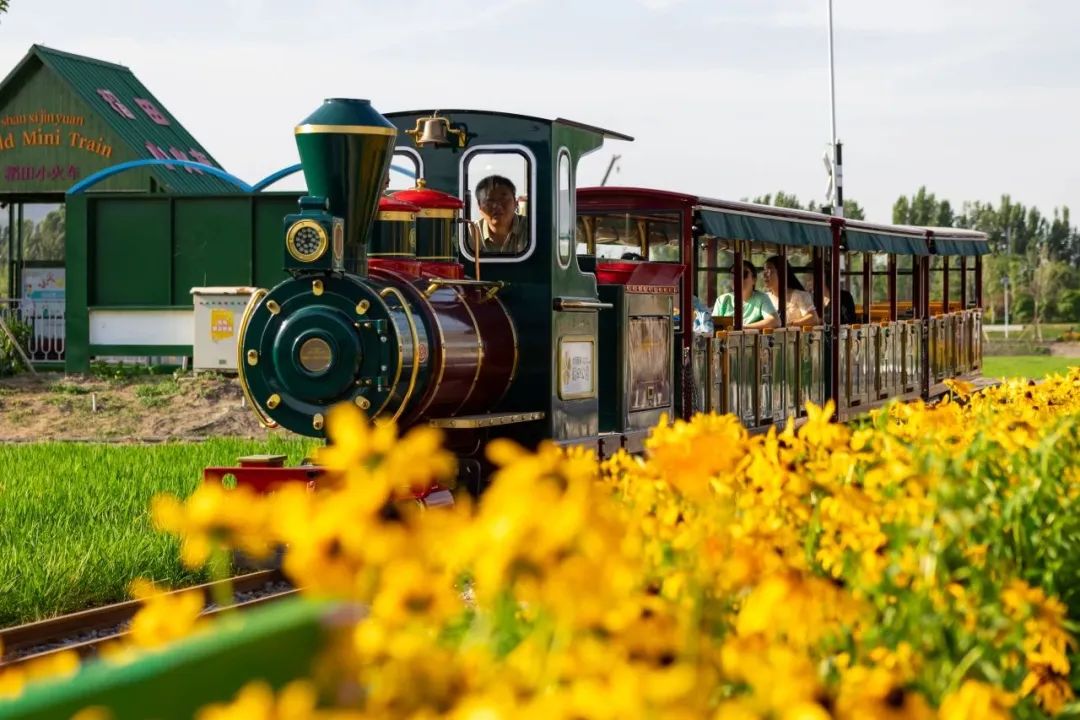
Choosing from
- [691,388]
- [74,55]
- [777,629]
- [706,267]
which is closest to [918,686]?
[777,629]

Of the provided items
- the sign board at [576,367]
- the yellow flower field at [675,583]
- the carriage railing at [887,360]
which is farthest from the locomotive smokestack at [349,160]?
the carriage railing at [887,360]

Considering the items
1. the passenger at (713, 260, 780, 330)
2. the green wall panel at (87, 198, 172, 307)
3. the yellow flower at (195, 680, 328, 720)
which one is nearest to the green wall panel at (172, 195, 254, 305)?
the green wall panel at (87, 198, 172, 307)

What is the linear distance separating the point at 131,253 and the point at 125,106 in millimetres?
7200

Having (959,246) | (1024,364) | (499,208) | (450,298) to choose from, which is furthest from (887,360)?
(1024,364)

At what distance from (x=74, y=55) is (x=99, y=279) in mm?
7959

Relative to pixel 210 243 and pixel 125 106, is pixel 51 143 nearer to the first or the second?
pixel 125 106

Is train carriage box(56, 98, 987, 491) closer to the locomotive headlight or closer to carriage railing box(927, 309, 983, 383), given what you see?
the locomotive headlight

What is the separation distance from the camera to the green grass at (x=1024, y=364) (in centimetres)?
3262

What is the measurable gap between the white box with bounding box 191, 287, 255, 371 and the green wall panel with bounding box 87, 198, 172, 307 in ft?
4.25

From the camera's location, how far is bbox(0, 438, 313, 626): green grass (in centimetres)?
846

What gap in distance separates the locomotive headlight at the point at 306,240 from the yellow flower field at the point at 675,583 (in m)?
4.58

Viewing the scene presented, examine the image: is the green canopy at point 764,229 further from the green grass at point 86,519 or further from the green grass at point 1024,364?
the green grass at point 1024,364

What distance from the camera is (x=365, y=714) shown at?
6.91ft

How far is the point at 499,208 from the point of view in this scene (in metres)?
9.99
